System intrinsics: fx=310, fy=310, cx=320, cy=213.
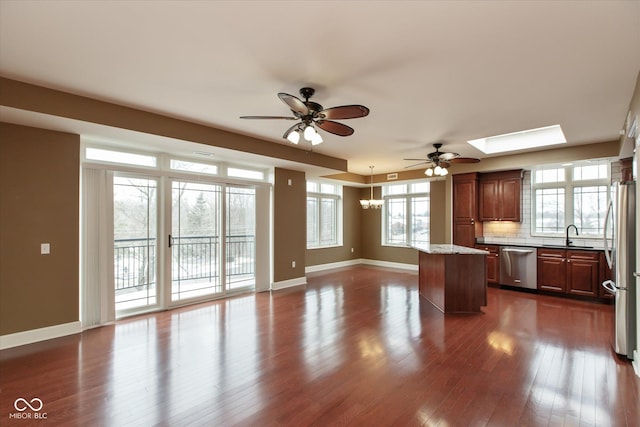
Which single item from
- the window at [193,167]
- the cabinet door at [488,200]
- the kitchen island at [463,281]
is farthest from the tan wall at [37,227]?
the cabinet door at [488,200]

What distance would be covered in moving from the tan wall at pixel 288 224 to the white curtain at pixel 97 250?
2826 mm

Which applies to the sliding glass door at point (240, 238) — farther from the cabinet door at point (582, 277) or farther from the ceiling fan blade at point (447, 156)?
the cabinet door at point (582, 277)

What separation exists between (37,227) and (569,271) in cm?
798

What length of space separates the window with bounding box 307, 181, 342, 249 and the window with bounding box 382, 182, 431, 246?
1.43 meters

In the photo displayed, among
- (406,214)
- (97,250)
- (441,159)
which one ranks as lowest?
(97,250)

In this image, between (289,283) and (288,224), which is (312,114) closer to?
(288,224)

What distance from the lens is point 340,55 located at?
254cm

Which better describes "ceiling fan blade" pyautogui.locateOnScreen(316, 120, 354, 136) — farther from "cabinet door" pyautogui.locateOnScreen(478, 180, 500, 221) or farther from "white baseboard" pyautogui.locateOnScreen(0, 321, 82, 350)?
"cabinet door" pyautogui.locateOnScreen(478, 180, 500, 221)

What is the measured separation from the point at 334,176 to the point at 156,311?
5.08m

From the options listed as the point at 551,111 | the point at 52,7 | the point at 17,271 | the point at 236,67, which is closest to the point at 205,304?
the point at 17,271

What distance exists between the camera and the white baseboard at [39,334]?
11.2 feet

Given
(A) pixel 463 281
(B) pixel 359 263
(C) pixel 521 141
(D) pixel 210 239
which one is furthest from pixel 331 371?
(B) pixel 359 263

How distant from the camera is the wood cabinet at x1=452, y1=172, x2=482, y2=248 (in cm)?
671

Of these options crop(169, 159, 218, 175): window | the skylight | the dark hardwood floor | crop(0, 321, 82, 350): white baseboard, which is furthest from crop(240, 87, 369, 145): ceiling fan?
crop(0, 321, 82, 350): white baseboard
